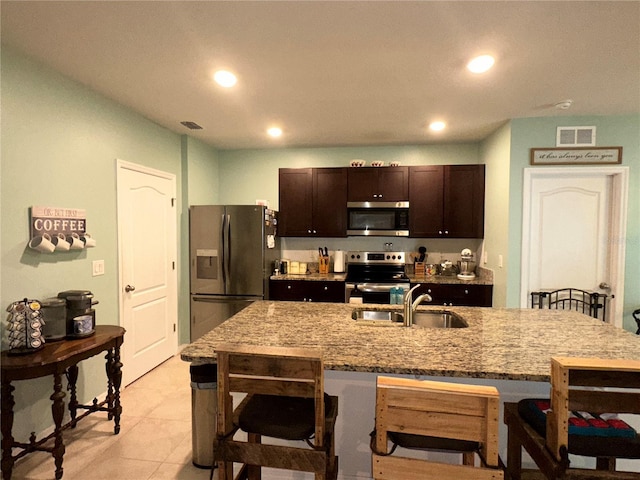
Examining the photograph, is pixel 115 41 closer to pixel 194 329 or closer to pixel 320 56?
pixel 320 56

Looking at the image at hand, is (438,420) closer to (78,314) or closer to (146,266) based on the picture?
(78,314)

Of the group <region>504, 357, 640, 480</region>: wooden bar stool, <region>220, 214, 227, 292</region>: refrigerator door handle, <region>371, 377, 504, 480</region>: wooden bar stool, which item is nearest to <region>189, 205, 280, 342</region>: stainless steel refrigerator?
<region>220, 214, 227, 292</region>: refrigerator door handle

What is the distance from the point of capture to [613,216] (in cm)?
328

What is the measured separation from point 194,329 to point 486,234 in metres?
3.54

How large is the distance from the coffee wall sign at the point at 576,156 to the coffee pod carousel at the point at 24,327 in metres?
4.04

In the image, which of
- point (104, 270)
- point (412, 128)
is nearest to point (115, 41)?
point (104, 270)

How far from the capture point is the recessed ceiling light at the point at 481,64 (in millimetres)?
2182

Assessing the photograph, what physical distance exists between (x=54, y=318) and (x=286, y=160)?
317 cm

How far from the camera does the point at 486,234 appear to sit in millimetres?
3969

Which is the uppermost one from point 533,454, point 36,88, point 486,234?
point 36,88

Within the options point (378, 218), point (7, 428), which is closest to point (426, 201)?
point (378, 218)

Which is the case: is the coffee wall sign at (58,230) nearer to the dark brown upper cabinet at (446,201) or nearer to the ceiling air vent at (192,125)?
the ceiling air vent at (192,125)

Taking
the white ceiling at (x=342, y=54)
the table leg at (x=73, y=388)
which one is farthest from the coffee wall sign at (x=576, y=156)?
→ the table leg at (x=73, y=388)

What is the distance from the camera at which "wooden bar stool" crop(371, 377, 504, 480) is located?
1099 millimetres
